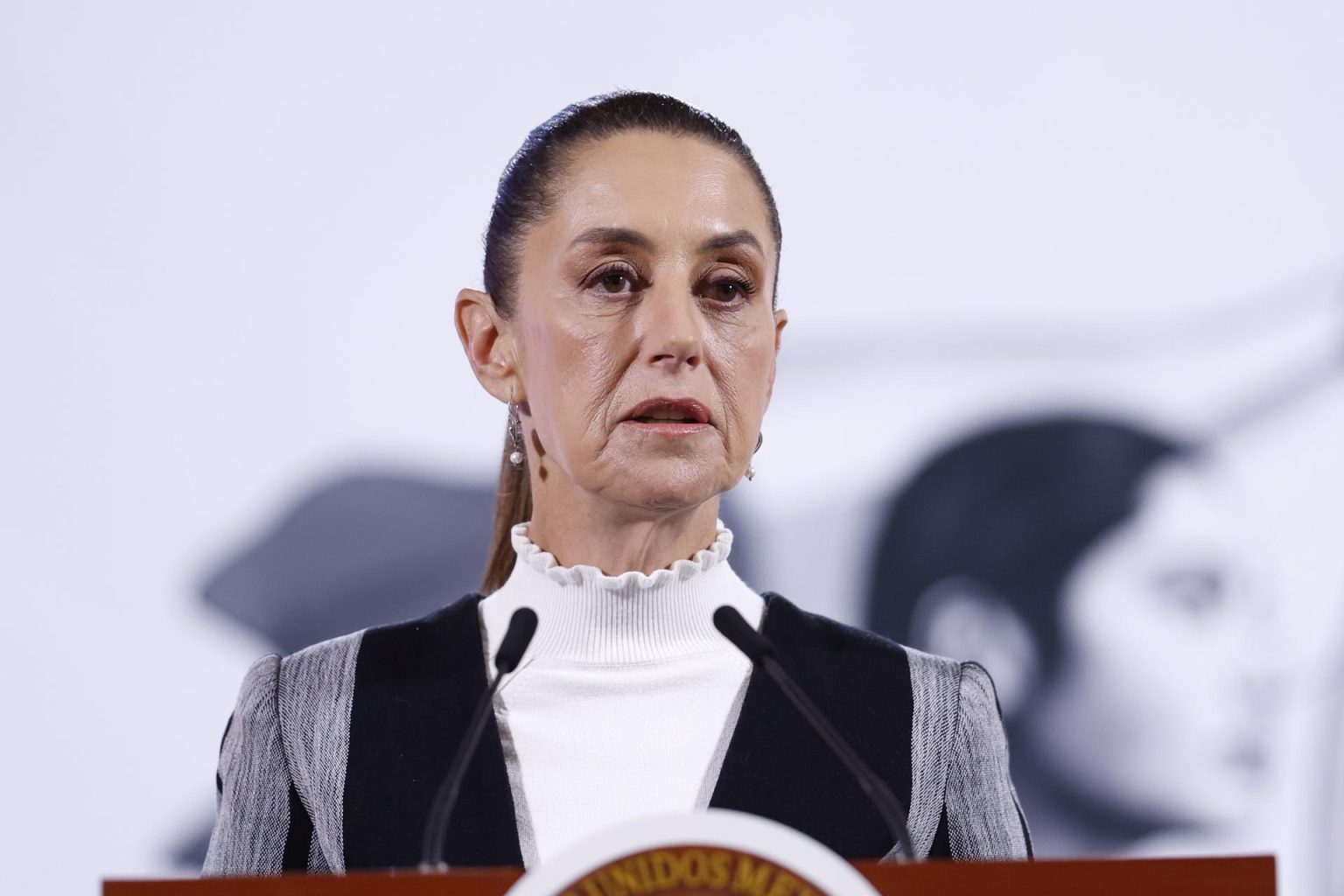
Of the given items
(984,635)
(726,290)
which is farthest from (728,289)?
(984,635)

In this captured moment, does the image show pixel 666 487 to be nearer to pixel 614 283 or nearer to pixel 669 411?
pixel 669 411

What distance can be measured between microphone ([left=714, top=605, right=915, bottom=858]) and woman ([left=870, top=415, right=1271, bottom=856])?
1.08 m

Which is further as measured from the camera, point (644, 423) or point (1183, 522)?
point (1183, 522)

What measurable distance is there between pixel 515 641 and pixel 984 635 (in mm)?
1176

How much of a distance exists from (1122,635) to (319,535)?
1108 mm

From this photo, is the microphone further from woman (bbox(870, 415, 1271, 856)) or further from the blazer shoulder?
woman (bbox(870, 415, 1271, 856))

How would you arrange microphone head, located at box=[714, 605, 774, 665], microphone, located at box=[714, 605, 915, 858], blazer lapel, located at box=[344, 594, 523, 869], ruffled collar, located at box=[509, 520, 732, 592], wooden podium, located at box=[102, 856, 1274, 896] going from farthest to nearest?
1. ruffled collar, located at box=[509, 520, 732, 592]
2. blazer lapel, located at box=[344, 594, 523, 869]
3. microphone head, located at box=[714, 605, 774, 665]
4. microphone, located at box=[714, 605, 915, 858]
5. wooden podium, located at box=[102, 856, 1274, 896]

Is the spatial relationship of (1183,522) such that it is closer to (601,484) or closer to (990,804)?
(990,804)

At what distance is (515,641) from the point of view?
3.31ft

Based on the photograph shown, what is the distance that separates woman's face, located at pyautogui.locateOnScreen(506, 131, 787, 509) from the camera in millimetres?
1246

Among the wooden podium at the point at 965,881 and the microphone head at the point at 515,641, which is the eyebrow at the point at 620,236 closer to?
the microphone head at the point at 515,641

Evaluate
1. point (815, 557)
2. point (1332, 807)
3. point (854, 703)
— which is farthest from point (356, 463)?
point (1332, 807)

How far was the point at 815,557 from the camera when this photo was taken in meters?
2.07

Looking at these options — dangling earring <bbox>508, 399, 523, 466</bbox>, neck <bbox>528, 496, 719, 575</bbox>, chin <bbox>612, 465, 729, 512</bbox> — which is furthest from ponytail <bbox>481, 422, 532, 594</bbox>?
chin <bbox>612, 465, 729, 512</bbox>
